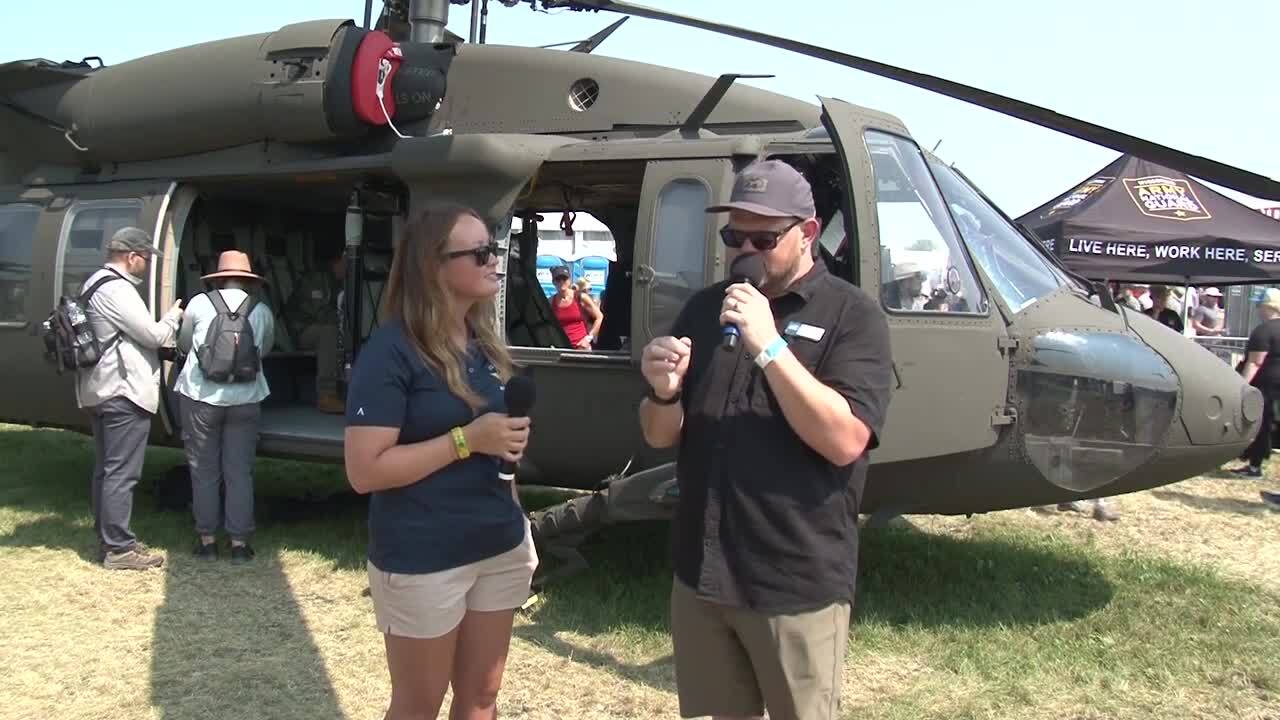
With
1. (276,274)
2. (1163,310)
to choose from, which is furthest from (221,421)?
(1163,310)

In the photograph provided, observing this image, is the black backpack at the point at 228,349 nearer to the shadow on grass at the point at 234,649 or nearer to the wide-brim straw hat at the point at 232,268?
the wide-brim straw hat at the point at 232,268

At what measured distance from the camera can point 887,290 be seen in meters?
4.43

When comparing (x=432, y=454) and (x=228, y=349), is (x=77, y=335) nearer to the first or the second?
(x=228, y=349)

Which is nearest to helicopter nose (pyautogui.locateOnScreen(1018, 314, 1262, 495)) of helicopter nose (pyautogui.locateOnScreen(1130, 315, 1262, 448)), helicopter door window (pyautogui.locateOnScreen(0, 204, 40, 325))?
helicopter nose (pyautogui.locateOnScreen(1130, 315, 1262, 448))

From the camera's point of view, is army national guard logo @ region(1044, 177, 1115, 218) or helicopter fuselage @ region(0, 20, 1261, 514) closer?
helicopter fuselage @ region(0, 20, 1261, 514)

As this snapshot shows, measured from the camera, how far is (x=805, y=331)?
2156 millimetres

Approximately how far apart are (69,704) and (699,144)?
3584 millimetres

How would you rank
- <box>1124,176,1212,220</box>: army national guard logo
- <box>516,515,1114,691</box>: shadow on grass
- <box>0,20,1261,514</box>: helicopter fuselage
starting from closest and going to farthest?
<box>0,20,1261,514</box>: helicopter fuselage, <box>516,515,1114,691</box>: shadow on grass, <box>1124,176,1212,220</box>: army national guard logo

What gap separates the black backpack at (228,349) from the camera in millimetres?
5516

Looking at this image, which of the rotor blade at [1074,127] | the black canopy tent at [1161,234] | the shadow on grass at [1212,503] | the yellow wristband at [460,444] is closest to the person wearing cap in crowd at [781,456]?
the yellow wristband at [460,444]

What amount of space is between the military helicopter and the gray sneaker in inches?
33.7

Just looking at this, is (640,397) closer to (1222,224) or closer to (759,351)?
(759,351)

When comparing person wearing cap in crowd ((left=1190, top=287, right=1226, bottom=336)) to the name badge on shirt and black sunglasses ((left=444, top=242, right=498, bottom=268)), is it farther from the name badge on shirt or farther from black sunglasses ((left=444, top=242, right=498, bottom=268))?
black sunglasses ((left=444, top=242, right=498, bottom=268))

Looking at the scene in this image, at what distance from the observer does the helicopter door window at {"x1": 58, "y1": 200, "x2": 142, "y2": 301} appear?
6.19 metres
